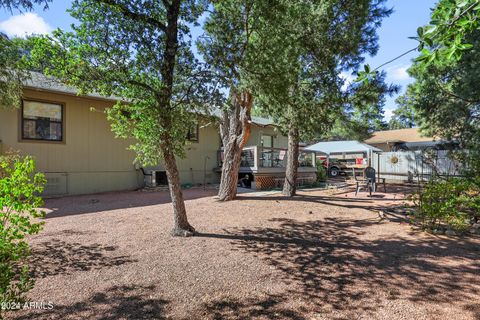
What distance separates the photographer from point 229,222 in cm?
615

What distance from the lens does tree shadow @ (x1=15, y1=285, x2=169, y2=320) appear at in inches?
104

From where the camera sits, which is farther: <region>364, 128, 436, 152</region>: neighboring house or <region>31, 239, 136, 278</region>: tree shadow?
<region>364, 128, 436, 152</region>: neighboring house

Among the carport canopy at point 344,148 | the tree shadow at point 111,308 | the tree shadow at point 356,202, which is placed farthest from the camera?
the carport canopy at point 344,148

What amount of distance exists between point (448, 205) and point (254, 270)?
3928 millimetres

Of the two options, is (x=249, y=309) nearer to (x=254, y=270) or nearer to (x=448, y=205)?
(x=254, y=270)

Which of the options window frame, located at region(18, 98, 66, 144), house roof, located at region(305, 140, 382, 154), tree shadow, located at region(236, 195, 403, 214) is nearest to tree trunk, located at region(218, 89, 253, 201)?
tree shadow, located at region(236, 195, 403, 214)

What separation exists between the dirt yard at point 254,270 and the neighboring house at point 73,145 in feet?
14.1

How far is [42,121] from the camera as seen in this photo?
32.7 feet

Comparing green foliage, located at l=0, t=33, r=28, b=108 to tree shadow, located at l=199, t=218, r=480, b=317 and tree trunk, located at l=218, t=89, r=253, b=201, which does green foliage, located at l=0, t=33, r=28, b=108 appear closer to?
tree shadow, located at l=199, t=218, r=480, b=317

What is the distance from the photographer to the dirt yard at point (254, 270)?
2.76 meters

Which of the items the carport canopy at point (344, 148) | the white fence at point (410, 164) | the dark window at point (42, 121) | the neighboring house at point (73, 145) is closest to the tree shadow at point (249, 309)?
the neighboring house at point (73, 145)

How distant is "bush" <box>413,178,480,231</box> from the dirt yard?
0.43 metres

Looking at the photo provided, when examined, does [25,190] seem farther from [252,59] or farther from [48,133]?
[48,133]

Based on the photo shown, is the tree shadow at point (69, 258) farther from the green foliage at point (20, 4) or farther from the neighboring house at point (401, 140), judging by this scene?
the neighboring house at point (401, 140)
